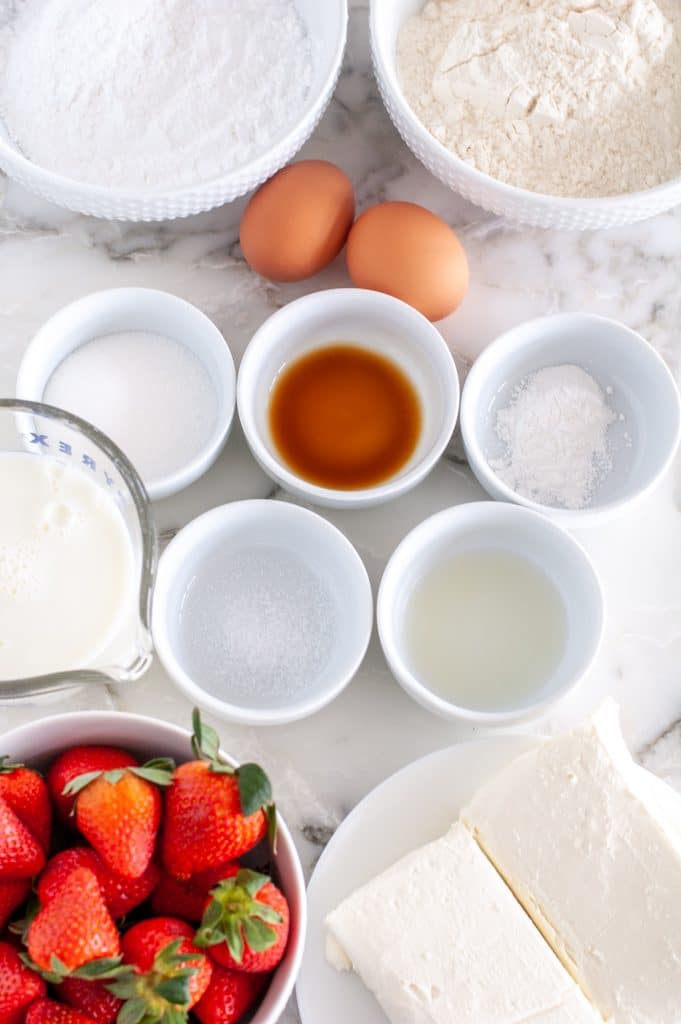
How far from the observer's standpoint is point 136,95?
1.41 metres

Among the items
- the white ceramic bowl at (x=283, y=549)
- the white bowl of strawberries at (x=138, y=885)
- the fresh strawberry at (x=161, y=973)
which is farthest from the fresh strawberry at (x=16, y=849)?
the white ceramic bowl at (x=283, y=549)

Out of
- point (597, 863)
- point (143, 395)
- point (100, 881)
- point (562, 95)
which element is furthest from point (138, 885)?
point (562, 95)

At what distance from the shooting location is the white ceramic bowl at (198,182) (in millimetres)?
1357

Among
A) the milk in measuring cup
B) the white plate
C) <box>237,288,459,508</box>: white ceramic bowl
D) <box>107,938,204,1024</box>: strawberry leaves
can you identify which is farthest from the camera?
<box>237,288,459,508</box>: white ceramic bowl

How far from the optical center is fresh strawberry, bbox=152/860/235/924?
3.46 ft

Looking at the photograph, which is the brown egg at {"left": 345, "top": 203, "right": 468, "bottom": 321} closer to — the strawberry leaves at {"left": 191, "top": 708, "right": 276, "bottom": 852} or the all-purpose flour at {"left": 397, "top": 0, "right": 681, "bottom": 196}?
the all-purpose flour at {"left": 397, "top": 0, "right": 681, "bottom": 196}

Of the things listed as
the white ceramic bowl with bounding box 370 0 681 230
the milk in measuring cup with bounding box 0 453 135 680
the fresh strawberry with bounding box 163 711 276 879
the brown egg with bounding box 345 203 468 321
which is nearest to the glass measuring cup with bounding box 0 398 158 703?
the milk in measuring cup with bounding box 0 453 135 680

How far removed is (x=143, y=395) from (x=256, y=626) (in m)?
0.31

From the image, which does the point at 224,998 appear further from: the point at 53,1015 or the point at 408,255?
the point at 408,255

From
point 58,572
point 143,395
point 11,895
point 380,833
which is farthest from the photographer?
point 143,395

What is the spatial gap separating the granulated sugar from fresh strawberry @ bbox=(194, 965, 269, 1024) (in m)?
0.37

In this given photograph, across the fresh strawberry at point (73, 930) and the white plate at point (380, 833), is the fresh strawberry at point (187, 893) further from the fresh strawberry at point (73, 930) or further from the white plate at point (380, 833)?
the white plate at point (380, 833)

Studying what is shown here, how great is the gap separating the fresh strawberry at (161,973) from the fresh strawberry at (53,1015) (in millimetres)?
45

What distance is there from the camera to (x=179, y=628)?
1.42 meters
